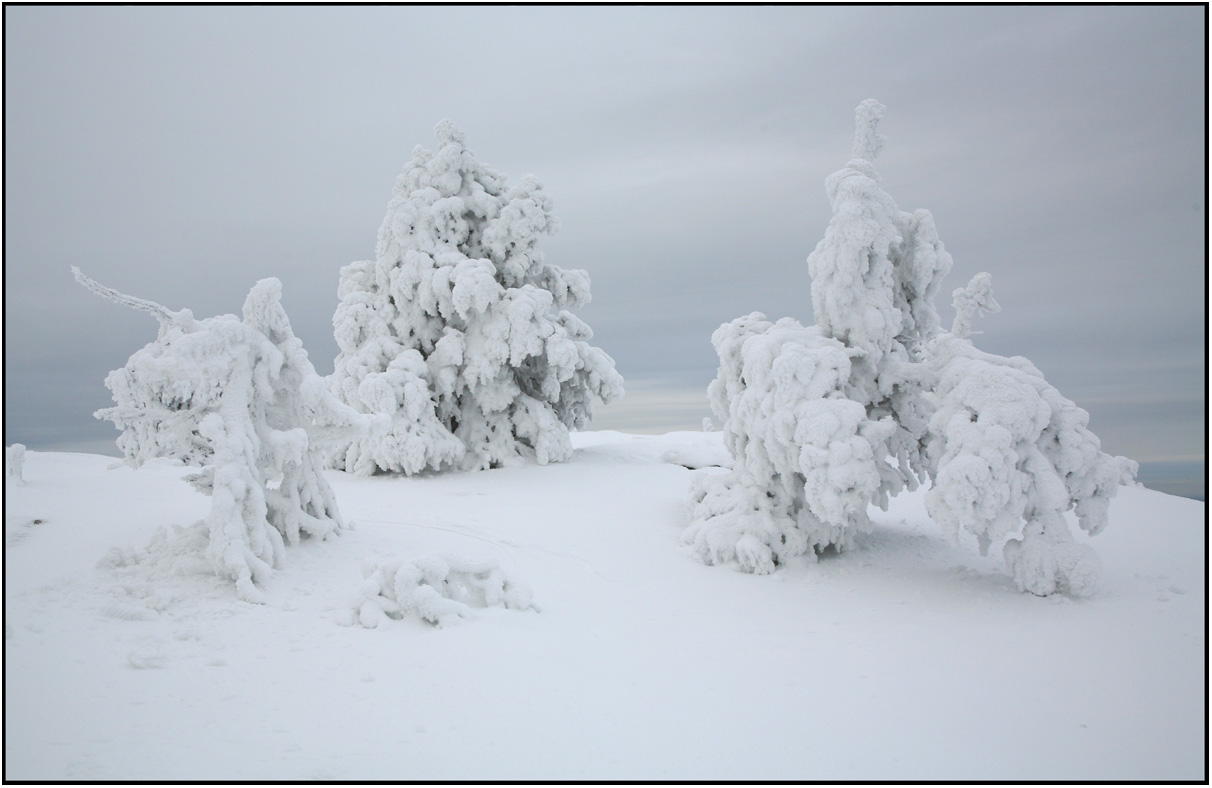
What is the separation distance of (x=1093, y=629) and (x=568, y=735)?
5.33m

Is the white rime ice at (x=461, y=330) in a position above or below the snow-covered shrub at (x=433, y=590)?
Answer: above

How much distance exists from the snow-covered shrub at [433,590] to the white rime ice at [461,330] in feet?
24.3

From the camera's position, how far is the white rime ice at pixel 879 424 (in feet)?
25.1

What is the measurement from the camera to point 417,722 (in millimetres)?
4859

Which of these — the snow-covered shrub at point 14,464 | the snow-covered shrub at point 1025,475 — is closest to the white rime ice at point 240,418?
the snow-covered shrub at point 14,464

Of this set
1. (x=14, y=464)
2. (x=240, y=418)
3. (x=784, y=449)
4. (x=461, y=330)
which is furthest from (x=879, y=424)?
(x=14, y=464)

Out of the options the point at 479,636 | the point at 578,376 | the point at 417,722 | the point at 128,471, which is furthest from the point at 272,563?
the point at 578,376

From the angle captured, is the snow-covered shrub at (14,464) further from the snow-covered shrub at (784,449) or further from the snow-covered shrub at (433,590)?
the snow-covered shrub at (784,449)

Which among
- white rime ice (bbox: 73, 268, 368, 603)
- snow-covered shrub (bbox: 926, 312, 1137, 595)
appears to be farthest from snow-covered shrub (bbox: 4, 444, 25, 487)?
snow-covered shrub (bbox: 926, 312, 1137, 595)

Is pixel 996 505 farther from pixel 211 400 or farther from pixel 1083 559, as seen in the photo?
pixel 211 400

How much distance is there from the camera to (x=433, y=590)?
6559 millimetres

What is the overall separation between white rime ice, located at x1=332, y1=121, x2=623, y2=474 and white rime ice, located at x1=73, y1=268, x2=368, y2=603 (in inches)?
230

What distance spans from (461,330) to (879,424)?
10.2 m

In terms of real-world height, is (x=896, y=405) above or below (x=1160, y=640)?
above
